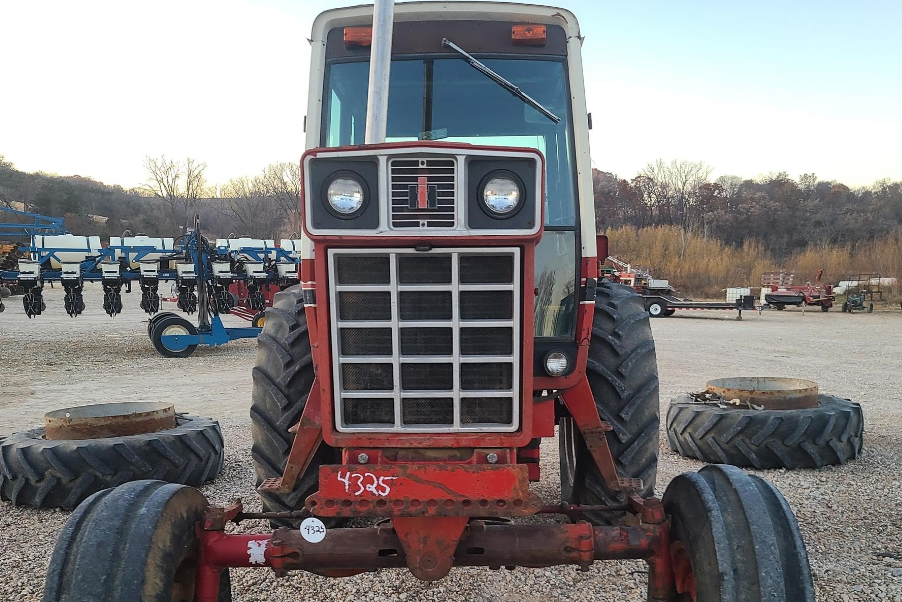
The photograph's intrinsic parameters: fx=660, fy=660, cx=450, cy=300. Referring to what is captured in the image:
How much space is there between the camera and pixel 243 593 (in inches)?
127

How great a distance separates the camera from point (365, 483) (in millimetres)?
2211

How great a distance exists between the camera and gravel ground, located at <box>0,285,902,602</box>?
3289mm

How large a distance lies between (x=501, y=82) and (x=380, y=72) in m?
0.74

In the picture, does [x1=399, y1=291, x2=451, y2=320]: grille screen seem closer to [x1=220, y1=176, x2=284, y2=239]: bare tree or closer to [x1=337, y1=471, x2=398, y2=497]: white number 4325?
[x1=337, y1=471, x2=398, y2=497]: white number 4325

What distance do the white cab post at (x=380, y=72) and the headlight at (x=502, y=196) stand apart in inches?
22.9

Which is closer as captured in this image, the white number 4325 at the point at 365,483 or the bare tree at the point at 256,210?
the white number 4325 at the point at 365,483

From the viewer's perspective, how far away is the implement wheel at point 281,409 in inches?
123

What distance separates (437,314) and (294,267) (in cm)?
1275

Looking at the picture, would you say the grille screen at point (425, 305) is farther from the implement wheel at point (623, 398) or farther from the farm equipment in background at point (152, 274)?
the farm equipment in background at point (152, 274)

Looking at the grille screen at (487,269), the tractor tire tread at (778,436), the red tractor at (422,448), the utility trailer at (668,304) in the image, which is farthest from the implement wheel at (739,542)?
the utility trailer at (668,304)

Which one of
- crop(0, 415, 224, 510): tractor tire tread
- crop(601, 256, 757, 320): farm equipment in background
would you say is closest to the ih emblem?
crop(0, 415, 224, 510): tractor tire tread

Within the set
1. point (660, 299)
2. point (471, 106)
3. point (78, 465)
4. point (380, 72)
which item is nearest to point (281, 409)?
point (380, 72)

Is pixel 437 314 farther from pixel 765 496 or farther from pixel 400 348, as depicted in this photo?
pixel 765 496

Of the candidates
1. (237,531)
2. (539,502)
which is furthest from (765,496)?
(237,531)
